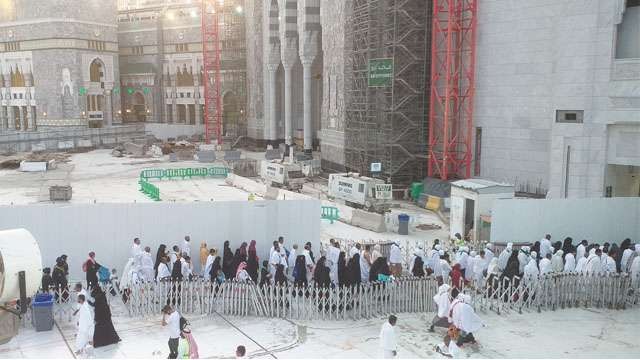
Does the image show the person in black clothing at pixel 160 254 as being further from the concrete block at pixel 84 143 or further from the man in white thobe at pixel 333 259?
the concrete block at pixel 84 143

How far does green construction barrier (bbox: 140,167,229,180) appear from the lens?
138 feet

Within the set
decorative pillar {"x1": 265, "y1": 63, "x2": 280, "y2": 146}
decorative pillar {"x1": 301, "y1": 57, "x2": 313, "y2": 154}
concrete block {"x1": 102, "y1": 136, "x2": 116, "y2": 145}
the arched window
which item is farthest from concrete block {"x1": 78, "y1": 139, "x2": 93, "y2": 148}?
decorative pillar {"x1": 301, "y1": 57, "x2": 313, "y2": 154}

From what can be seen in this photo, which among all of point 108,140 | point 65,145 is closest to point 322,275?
point 65,145

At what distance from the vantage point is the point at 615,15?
2452 cm

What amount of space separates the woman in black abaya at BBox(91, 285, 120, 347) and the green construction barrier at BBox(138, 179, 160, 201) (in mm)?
20917

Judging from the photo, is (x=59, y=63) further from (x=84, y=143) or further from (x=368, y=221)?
(x=368, y=221)

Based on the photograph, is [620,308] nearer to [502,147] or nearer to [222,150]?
[502,147]

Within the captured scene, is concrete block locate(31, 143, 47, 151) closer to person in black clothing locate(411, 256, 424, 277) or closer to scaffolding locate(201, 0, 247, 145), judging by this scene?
scaffolding locate(201, 0, 247, 145)

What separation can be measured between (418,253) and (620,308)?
18.7ft

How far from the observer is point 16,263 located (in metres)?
12.6

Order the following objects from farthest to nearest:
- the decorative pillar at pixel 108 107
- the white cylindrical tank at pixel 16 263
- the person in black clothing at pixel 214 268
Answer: the decorative pillar at pixel 108 107 → the person in black clothing at pixel 214 268 → the white cylindrical tank at pixel 16 263

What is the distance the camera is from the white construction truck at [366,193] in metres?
29.2

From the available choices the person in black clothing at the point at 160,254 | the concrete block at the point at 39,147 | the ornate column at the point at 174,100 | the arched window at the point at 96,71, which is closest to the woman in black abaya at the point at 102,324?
the person in black clothing at the point at 160,254

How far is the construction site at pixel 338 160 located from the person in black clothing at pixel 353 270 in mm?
617
